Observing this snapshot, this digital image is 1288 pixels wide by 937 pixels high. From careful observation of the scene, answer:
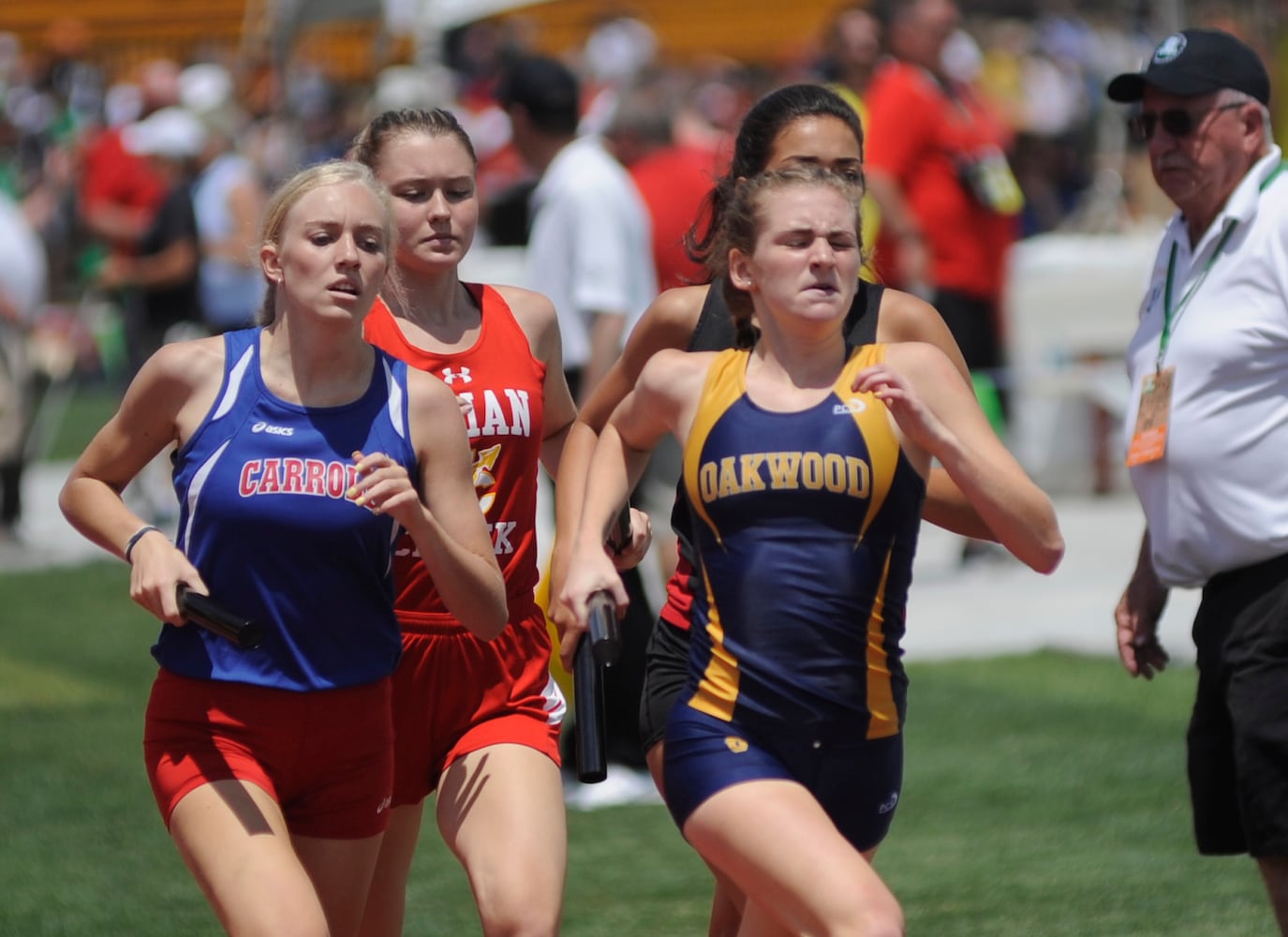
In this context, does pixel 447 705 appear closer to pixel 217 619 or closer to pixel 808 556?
pixel 217 619

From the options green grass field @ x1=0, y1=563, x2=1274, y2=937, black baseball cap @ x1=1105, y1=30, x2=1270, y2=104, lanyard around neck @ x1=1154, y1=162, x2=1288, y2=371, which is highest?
black baseball cap @ x1=1105, y1=30, x2=1270, y2=104

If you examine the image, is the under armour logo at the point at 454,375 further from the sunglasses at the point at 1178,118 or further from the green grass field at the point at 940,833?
the green grass field at the point at 940,833

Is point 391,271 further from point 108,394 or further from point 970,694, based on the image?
point 108,394

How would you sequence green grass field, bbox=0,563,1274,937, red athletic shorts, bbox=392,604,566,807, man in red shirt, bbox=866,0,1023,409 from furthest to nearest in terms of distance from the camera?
man in red shirt, bbox=866,0,1023,409 → green grass field, bbox=0,563,1274,937 → red athletic shorts, bbox=392,604,566,807

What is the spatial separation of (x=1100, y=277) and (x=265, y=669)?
33.7 ft

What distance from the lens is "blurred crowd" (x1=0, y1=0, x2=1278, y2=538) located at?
11.1 meters

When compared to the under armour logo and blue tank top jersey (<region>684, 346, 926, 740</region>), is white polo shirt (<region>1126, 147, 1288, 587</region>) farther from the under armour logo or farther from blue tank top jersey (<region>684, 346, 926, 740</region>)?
the under armour logo

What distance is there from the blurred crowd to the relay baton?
5.44ft

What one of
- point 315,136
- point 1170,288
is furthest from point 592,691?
point 315,136

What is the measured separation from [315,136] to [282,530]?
20963mm

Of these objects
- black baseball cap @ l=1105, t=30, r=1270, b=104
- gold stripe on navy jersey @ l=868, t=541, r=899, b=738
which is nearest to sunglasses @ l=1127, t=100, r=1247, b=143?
black baseball cap @ l=1105, t=30, r=1270, b=104

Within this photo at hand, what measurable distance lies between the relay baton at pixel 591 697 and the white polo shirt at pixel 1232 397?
1433mm

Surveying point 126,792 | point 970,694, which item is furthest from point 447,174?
point 970,694

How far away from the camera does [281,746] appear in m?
Result: 4.02
